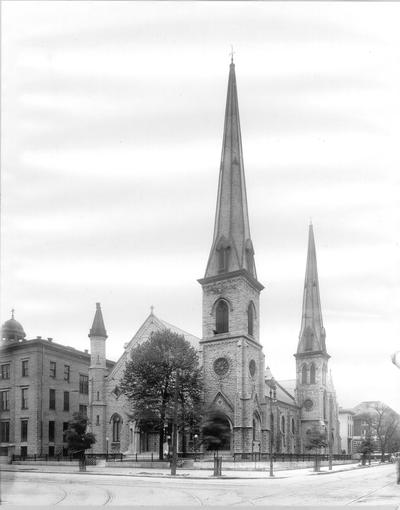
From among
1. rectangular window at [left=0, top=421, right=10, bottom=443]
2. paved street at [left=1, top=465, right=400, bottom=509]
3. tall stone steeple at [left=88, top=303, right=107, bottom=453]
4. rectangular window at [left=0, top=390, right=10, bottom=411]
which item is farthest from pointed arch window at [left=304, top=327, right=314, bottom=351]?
paved street at [left=1, top=465, right=400, bottom=509]

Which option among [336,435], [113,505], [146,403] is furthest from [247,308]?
[336,435]

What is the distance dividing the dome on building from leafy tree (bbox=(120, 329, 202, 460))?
595 inches

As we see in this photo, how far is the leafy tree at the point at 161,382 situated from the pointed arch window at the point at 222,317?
2901 mm

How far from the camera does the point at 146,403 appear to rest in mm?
25906

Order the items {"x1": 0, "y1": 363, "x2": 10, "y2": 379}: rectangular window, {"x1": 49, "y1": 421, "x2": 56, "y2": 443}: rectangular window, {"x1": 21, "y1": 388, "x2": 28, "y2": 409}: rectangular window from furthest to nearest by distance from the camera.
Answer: {"x1": 49, "y1": 421, "x2": 56, "y2": 443}: rectangular window < {"x1": 21, "y1": 388, "x2": 28, "y2": 409}: rectangular window < {"x1": 0, "y1": 363, "x2": 10, "y2": 379}: rectangular window

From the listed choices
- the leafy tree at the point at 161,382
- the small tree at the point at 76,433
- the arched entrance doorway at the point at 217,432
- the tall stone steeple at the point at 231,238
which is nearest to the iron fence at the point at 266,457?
the arched entrance doorway at the point at 217,432

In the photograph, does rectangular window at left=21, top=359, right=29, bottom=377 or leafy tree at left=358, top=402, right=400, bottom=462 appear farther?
leafy tree at left=358, top=402, right=400, bottom=462

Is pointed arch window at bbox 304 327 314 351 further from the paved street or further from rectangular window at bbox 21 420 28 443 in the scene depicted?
the paved street

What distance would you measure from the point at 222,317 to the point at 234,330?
113 cm

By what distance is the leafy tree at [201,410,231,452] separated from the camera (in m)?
21.3

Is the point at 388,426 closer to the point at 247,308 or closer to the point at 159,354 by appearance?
the point at 247,308

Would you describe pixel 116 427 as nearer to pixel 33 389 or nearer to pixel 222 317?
pixel 222 317

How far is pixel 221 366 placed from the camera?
29.2 meters

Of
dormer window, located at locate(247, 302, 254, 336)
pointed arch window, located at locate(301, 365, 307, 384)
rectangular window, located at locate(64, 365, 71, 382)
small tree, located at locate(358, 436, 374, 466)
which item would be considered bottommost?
small tree, located at locate(358, 436, 374, 466)
